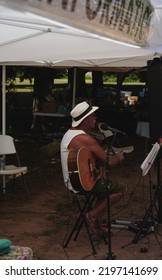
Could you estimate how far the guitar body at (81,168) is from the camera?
4977mm

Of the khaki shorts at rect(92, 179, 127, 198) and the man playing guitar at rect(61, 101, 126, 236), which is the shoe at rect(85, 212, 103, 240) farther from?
the khaki shorts at rect(92, 179, 127, 198)

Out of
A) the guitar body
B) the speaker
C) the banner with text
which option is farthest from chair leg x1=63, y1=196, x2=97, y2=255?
the banner with text

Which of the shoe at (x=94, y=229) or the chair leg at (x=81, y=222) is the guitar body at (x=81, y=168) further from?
the shoe at (x=94, y=229)

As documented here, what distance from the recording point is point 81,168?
16.3ft

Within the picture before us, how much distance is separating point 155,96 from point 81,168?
1285mm

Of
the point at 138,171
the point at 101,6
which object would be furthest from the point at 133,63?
the point at 101,6

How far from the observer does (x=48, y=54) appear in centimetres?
626

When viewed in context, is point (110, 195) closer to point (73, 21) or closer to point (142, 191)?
point (142, 191)

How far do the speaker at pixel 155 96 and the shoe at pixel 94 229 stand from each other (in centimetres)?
119

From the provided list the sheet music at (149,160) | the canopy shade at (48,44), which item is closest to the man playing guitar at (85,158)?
the sheet music at (149,160)

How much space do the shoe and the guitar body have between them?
59 cm

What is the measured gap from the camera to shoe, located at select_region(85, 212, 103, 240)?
18.3 ft

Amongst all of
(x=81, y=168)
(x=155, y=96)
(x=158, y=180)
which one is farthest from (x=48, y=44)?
(x=158, y=180)
